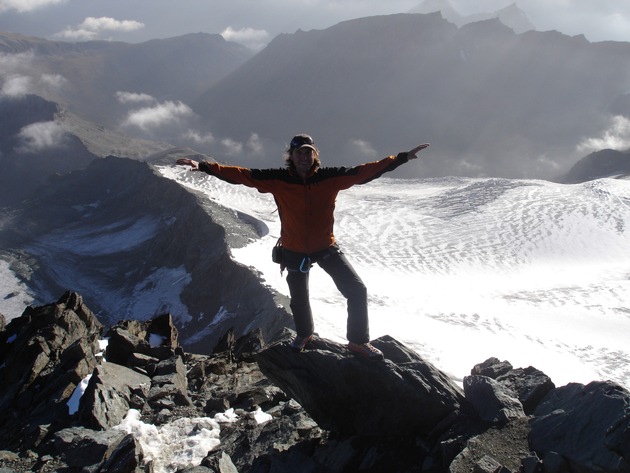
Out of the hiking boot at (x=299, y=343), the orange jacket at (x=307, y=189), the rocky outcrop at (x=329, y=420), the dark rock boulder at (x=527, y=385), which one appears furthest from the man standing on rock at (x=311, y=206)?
the dark rock boulder at (x=527, y=385)

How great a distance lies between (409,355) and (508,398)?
170 cm

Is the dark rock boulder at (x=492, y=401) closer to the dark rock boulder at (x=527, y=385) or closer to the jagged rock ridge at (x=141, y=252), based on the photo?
the dark rock boulder at (x=527, y=385)

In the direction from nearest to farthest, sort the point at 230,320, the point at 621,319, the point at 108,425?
the point at 108,425, the point at 621,319, the point at 230,320

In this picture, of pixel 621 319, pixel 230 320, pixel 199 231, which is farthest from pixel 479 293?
pixel 199 231

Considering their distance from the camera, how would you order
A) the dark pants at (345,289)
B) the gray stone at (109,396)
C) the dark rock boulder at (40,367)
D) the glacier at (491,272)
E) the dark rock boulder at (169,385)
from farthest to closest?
the glacier at (491,272), the dark rock boulder at (169,385), the dark rock boulder at (40,367), the gray stone at (109,396), the dark pants at (345,289)

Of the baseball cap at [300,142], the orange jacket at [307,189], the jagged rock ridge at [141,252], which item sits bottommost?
the jagged rock ridge at [141,252]

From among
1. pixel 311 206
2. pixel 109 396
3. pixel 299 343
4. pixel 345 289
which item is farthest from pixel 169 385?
pixel 311 206

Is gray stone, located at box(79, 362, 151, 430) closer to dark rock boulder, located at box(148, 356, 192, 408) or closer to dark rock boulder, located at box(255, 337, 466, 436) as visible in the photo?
dark rock boulder, located at box(148, 356, 192, 408)

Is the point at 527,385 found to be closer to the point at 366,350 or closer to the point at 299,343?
the point at 366,350

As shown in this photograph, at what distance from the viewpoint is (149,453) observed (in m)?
8.91

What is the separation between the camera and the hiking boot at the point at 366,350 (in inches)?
349

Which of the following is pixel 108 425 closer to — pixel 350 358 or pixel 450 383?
pixel 350 358

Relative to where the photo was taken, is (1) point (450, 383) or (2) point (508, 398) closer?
(2) point (508, 398)

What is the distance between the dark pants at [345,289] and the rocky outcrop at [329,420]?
484 millimetres
